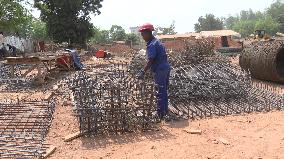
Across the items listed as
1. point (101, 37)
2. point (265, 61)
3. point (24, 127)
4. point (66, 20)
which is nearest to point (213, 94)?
point (265, 61)

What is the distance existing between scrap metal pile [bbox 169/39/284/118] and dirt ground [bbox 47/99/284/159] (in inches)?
26.8

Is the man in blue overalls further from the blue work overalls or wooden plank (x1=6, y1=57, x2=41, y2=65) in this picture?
wooden plank (x1=6, y1=57, x2=41, y2=65)

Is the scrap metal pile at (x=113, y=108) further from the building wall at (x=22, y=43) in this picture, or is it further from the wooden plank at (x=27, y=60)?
the building wall at (x=22, y=43)

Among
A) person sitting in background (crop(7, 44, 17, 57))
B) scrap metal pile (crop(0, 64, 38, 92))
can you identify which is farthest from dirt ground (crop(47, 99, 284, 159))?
person sitting in background (crop(7, 44, 17, 57))

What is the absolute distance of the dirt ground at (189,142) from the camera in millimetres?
5121

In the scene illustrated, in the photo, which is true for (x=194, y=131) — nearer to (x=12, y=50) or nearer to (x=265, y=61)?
(x=265, y=61)

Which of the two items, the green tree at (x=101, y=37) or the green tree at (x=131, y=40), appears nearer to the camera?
the green tree at (x=131, y=40)

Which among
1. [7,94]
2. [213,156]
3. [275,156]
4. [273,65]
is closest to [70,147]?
[213,156]

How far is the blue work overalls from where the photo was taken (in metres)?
6.77

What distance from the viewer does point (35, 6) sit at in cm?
2477

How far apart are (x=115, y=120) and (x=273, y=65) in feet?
20.6

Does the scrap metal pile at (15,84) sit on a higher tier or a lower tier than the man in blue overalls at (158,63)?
lower

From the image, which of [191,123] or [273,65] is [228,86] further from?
[273,65]

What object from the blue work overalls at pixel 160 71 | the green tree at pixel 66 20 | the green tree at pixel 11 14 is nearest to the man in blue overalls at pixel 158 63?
the blue work overalls at pixel 160 71
